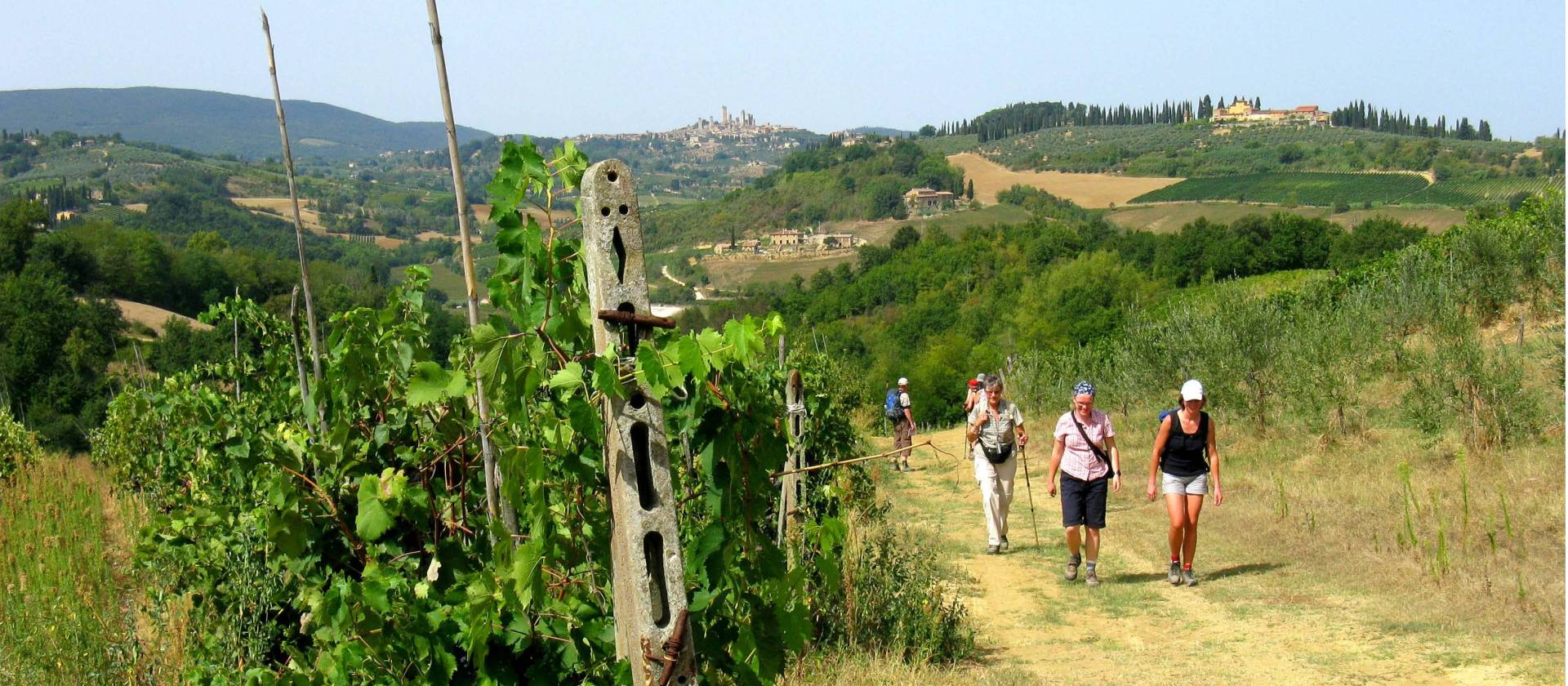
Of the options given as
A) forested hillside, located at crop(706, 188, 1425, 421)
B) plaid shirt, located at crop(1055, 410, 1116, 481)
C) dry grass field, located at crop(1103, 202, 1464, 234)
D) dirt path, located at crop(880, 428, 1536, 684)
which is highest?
plaid shirt, located at crop(1055, 410, 1116, 481)

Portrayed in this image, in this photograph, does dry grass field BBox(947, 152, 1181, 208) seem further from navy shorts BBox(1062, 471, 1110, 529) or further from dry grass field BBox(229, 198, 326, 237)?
navy shorts BBox(1062, 471, 1110, 529)

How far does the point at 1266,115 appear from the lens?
511 ft

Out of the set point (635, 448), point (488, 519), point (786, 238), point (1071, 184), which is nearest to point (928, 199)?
point (1071, 184)

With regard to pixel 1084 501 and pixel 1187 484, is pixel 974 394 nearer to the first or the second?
pixel 1084 501

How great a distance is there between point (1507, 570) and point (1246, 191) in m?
93.4

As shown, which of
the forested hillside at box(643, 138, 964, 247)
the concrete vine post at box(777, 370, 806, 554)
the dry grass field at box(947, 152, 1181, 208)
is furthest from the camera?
the forested hillside at box(643, 138, 964, 247)

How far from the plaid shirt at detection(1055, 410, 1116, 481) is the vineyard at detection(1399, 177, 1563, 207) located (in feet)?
220

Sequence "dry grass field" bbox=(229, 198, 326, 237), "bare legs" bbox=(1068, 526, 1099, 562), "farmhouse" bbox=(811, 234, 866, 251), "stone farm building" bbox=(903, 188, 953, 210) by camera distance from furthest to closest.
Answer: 1. "stone farm building" bbox=(903, 188, 953, 210)
2. "dry grass field" bbox=(229, 198, 326, 237)
3. "farmhouse" bbox=(811, 234, 866, 251)
4. "bare legs" bbox=(1068, 526, 1099, 562)

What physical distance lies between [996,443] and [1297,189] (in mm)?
90160

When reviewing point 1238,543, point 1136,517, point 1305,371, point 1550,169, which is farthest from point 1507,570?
point 1550,169

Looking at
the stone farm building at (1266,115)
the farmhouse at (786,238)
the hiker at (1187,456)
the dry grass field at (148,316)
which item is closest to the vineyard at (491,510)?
the hiker at (1187,456)

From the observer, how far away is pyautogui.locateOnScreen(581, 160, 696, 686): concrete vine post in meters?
2.13

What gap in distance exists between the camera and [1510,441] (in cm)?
1172

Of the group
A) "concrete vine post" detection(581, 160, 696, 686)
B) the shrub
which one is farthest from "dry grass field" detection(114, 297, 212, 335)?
"concrete vine post" detection(581, 160, 696, 686)
